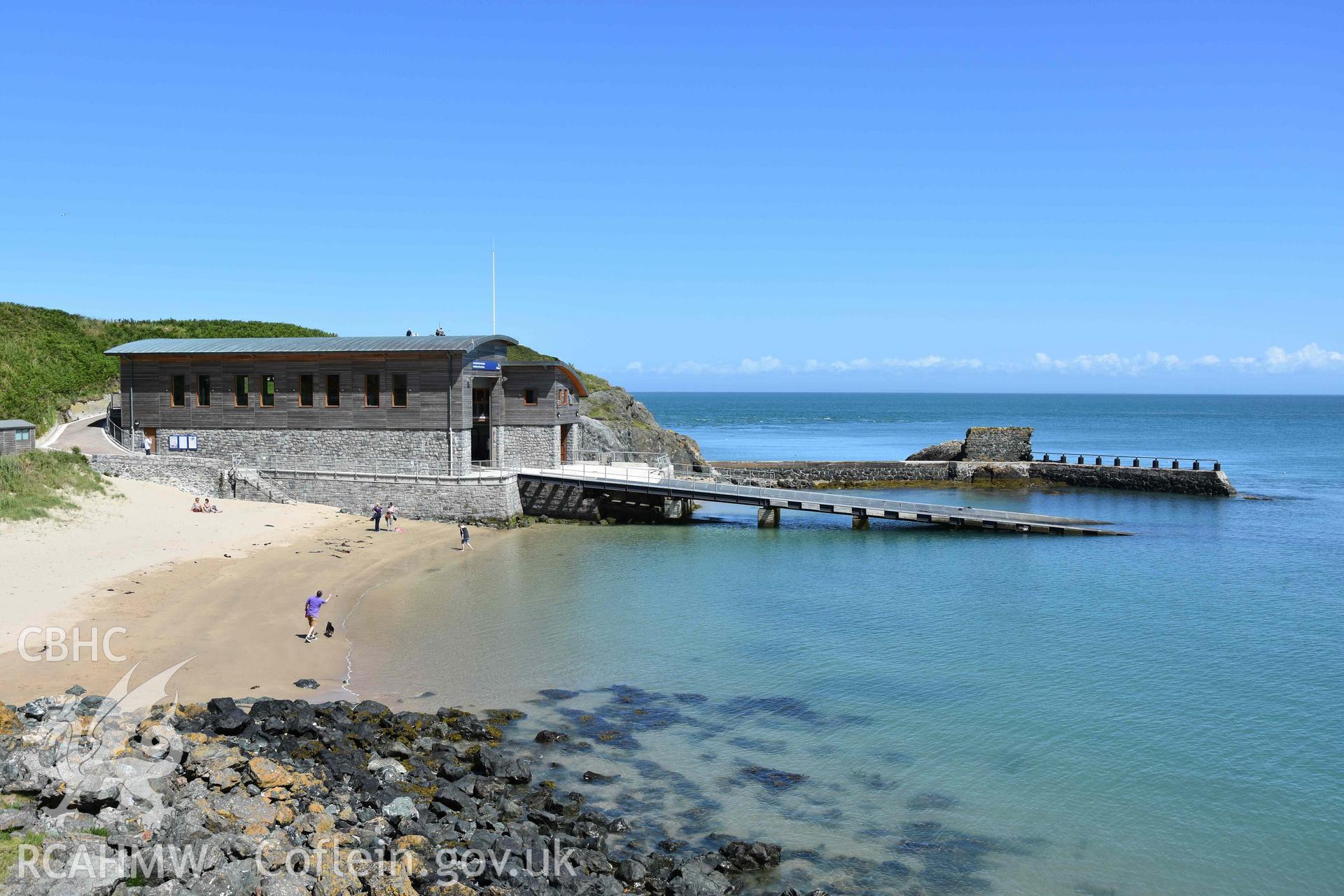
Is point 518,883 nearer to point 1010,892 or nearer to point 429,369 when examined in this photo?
point 1010,892

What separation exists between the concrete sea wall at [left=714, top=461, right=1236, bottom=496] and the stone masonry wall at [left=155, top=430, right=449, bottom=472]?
23.9 metres

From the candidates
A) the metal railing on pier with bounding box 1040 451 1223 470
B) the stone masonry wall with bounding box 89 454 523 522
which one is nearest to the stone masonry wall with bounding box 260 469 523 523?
the stone masonry wall with bounding box 89 454 523 522

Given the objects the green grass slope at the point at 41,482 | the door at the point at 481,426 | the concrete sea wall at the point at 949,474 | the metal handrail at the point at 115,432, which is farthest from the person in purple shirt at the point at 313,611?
the concrete sea wall at the point at 949,474

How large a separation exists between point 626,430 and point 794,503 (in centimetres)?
1830

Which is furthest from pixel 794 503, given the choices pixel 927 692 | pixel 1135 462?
pixel 1135 462

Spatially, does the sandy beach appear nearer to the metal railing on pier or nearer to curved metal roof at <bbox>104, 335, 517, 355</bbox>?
curved metal roof at <bbox>104, 335, 517, 355</bbox>

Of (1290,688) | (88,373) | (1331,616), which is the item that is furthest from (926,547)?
(88,373)

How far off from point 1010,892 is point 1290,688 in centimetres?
1285

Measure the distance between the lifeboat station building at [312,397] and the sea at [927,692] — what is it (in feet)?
22.8

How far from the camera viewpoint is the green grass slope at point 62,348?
48125 mm

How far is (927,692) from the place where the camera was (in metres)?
20.6

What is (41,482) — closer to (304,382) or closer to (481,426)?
(304,382)

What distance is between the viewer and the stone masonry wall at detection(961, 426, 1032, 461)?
216 feet

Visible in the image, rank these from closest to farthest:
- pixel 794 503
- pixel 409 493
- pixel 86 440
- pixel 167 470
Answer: pixel 167 470, pixel 409 493, pixel 86 440, pixel 794 503
